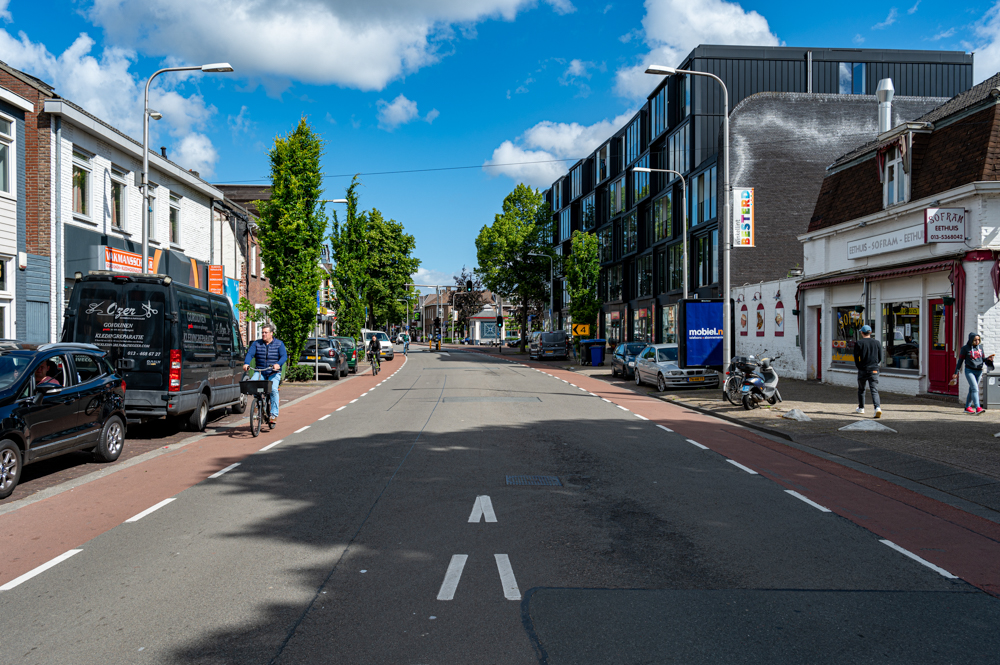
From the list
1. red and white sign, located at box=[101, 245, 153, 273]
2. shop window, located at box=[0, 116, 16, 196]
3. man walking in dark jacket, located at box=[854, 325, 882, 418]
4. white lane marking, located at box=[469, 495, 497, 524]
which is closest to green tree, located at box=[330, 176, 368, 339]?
red and white sign, located at box=[101, 245, 153, 273]

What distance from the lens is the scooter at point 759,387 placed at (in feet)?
54.0

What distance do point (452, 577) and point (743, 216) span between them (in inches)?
1283

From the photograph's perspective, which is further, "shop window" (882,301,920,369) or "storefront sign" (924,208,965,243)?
"shop window" (882,301,920,369)

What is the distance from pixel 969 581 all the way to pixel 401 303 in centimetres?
6430

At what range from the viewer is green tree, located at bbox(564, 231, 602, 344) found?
44.4m

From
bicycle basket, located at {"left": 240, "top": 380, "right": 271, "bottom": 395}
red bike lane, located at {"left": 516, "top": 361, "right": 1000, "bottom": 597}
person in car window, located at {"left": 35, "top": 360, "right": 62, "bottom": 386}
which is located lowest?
red bike lane, located at {"left": 516, "top": 361, "right": 1000, "bottom": 597}

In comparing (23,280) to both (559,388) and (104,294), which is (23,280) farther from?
(559,388)

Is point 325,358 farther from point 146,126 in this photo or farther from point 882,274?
point 882,274

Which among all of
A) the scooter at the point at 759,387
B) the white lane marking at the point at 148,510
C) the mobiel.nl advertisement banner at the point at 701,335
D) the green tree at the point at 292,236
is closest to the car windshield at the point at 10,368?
the white lane marking at the point at 148,510

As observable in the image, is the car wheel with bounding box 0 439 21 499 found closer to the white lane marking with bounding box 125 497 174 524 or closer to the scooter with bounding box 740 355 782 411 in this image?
the white lane marking with bounding box 125 497 174 524

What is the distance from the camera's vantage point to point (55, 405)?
340 inches

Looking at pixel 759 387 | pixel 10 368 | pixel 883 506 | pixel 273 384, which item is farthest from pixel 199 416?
pixel 759 387

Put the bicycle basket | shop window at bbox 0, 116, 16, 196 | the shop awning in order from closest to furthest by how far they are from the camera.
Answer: the bicycle basket, the shop awning, shop window at bbox 0, 116, 16, 196

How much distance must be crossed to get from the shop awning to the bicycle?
50.9 feet
